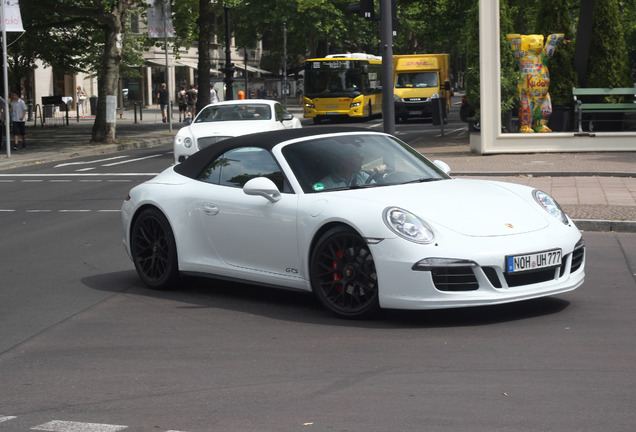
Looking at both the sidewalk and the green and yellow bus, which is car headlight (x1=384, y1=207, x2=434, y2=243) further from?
the green and yellow bus

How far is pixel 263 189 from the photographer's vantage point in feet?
25.1

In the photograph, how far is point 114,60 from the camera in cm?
3416

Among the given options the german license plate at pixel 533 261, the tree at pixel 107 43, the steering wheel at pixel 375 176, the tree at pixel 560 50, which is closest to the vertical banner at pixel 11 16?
the tree at pixel 107 43

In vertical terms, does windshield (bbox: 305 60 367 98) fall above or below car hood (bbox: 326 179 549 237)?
above

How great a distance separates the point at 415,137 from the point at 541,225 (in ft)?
86.0

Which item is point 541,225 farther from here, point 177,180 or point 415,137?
point 415,137

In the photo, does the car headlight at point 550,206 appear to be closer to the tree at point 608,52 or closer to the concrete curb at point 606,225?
the concrete curb at point 606,225

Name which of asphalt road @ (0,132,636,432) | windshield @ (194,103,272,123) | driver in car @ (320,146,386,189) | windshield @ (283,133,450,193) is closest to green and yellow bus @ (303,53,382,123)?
windshield @ (194,103,272,123)

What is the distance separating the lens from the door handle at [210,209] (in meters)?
8.23

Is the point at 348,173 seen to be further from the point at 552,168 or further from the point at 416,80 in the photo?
the point at 416,80

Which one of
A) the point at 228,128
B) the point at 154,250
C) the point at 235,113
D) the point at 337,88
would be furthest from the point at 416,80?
the point at 154,250

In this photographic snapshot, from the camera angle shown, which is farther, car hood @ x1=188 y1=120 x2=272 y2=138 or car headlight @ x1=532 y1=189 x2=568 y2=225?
car hood @ x1=188 y1=120 x2=272 y2=138

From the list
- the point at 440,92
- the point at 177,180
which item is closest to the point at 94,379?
the point at 177,180

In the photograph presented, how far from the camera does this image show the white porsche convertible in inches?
271
